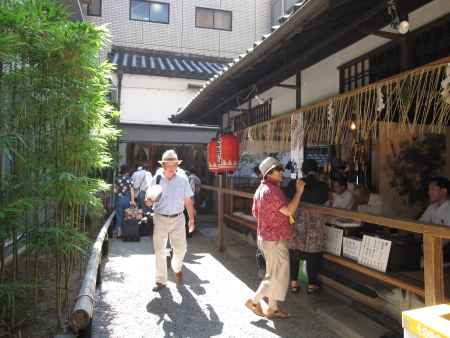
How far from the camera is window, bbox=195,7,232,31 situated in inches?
731

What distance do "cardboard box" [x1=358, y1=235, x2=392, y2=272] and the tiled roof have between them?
1147 centimetres

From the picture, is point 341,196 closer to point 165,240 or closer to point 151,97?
point 165,240

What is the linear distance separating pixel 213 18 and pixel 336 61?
1395 cm

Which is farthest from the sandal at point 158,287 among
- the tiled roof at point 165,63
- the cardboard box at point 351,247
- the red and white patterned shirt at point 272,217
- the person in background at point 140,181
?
the tiled roof at point 165,63

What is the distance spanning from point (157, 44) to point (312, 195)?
48.3 ft

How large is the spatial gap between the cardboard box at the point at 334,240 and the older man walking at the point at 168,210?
235cm

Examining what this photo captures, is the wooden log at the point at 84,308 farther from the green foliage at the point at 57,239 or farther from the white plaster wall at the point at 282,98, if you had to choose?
the white plaster wall at the point at 282,98

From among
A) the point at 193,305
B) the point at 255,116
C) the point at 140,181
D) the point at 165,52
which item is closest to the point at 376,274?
the point at 193,305

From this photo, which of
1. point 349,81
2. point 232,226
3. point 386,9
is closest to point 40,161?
point 386,9

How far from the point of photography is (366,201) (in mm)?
7633

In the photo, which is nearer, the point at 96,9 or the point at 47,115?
the point at 47,115

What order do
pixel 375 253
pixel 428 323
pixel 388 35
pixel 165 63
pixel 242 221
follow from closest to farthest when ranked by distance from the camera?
pixel 428 323
pixel 388 35
pixel 375 253
pixel 242 221
pixel 165 63

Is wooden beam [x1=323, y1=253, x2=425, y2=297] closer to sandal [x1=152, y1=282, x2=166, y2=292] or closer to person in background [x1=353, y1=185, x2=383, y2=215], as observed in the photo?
person in background [x1=353, y1=185, x2=383, y2=215]

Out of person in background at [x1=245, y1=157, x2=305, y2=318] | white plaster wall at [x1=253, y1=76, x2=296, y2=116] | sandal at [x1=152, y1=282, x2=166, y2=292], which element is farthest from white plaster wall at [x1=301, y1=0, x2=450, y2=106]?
sandal at [x1=152, y1=282, x2=166, y2=292]
